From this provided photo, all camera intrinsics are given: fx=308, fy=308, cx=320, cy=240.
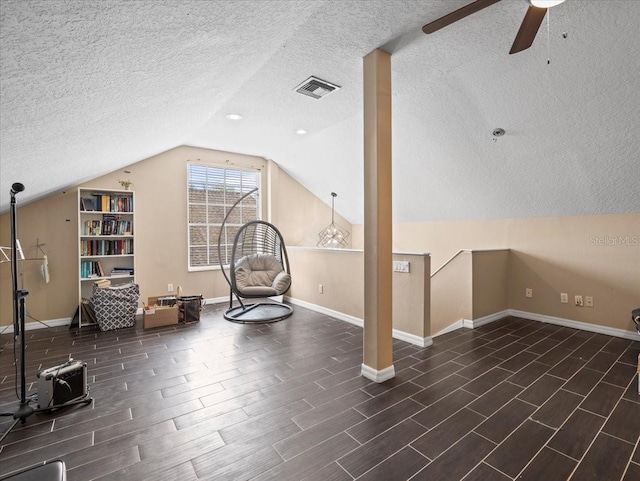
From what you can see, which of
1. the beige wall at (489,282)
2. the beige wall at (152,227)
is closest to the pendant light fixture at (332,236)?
the beige wall at (152,227)

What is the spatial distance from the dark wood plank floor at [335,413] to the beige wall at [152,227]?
879 mm

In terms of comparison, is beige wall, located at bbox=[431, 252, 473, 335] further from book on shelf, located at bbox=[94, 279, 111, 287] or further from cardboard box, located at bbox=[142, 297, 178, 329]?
book on shelf, located at bbox=[94, 279, 111, 287]

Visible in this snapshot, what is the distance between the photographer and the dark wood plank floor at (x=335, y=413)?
1.61 meters

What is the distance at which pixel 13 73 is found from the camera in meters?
1.26

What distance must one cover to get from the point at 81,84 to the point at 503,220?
4.90 meters

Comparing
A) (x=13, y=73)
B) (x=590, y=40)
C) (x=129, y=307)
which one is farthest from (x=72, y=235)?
(x=590, y=40)

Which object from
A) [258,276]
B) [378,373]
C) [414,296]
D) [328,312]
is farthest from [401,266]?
[258,276]

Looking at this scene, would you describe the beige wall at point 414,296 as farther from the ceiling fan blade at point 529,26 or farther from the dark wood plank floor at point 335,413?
the ceiling fan blade at point 529,26

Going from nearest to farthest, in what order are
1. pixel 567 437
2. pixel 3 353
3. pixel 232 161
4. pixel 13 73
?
1. pixel 13 73
2. pixel 567 437
3. pixel 3 353
4. pixel 232 161

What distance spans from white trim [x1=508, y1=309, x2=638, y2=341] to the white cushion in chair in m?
3.37

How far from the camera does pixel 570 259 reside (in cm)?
392

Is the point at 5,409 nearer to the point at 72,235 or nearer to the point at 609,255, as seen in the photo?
the point at 72,235

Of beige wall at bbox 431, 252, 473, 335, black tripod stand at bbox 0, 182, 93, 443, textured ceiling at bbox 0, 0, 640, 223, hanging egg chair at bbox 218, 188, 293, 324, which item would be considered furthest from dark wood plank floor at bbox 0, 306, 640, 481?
textured ceiling at bbox 0, 0, 640, 223

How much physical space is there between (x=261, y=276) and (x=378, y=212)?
2.87 metres
